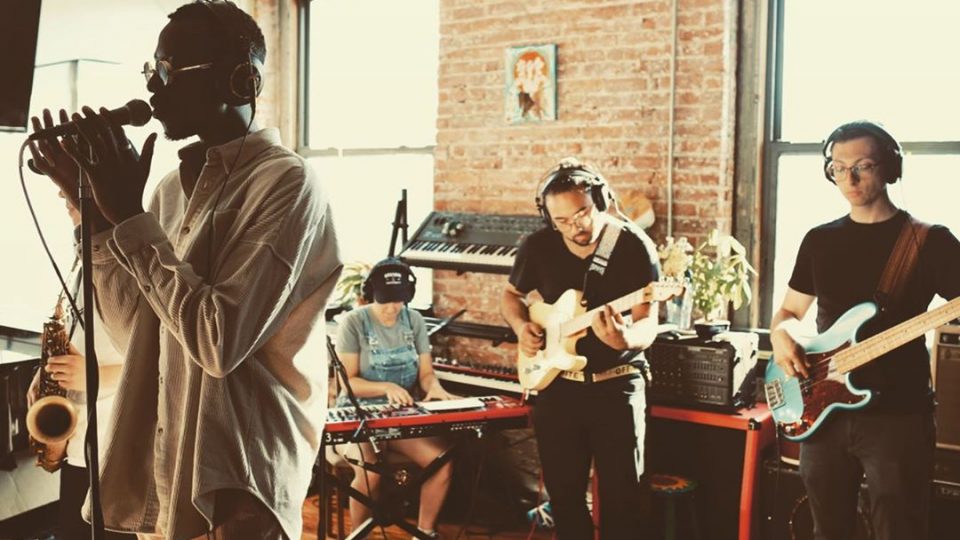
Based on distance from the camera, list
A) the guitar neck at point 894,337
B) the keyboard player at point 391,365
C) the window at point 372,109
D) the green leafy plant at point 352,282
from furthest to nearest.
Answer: the window at point 372,109
the green leafy plant at point 352,282
the keyboard player at point 391,365
the guitar neck at point 894,337

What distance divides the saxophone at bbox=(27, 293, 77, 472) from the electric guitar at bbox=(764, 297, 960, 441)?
2255 millimetres

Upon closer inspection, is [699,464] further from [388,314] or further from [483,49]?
[483,49]

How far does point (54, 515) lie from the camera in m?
4.45

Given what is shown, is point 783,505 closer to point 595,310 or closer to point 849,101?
point 595,310

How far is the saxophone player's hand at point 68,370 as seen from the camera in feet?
7.83

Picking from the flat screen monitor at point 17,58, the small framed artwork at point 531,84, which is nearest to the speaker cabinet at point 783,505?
the small framed artwork at point 531,84

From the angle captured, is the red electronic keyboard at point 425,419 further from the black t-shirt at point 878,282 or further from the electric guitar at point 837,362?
the black t-shirt at point 878,282

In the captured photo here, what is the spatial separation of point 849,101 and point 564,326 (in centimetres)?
185

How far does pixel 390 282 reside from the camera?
14.1 feet

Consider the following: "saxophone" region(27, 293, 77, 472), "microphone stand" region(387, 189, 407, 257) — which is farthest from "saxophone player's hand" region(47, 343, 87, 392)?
"microphone stand" region(387, 189, 407, 257)

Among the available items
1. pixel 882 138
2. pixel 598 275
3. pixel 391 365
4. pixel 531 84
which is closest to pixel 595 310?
pixel 598 275

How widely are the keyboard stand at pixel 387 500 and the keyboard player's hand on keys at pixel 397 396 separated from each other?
0.29 m

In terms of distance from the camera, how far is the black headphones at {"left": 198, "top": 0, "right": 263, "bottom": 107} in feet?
5.01

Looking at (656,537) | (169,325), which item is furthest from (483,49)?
(169,325)
